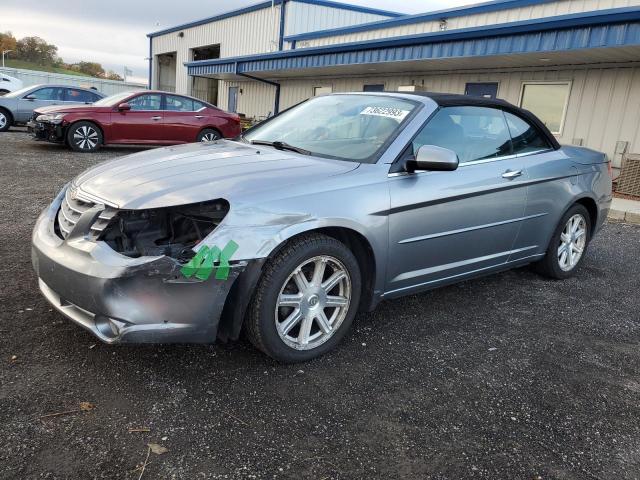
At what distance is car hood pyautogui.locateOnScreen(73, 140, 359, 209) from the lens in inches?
106

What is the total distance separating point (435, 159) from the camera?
315 centimetres

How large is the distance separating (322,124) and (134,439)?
8.17 ft

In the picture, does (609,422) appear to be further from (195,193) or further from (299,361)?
(195,193)

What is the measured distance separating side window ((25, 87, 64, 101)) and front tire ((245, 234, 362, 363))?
1435 centimetres

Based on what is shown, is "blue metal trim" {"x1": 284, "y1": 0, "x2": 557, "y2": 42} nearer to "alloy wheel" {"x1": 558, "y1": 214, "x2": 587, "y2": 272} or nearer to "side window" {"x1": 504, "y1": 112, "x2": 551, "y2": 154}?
"alloy wheel" {"x1": 558, "y1": 214, "x2": 587, "y2": 272}

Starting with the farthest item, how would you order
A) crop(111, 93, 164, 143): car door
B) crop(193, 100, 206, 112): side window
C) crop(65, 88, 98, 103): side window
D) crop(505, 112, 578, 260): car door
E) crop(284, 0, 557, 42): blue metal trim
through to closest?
crop(65, 88, 98, 103): side window < crop(193, 100, 206, 112): side window < crop(284, 0, 557, 42): blue metal trim < crop(111, 93, 164, 143): car door < crop(505, 112, 578, 260): car door

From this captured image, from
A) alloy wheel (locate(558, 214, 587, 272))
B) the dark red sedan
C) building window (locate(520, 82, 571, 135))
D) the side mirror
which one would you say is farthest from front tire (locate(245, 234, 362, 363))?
building window (locate(520, 82, 571, 135))

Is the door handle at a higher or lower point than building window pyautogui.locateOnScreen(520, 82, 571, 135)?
lower

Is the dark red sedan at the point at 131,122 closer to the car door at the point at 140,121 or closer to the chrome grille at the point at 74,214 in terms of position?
the car door at the point at 140,121

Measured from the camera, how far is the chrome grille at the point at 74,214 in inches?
105

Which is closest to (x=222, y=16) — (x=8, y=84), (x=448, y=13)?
(x=8, y=84)

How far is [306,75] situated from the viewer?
59.8 ft

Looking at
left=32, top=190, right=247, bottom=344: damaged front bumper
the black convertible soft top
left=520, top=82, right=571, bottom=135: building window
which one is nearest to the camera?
left=32, top=190, right=247, bottom=344: damaged front bumper

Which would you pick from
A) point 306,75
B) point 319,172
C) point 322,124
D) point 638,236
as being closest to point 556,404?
point 319,172
